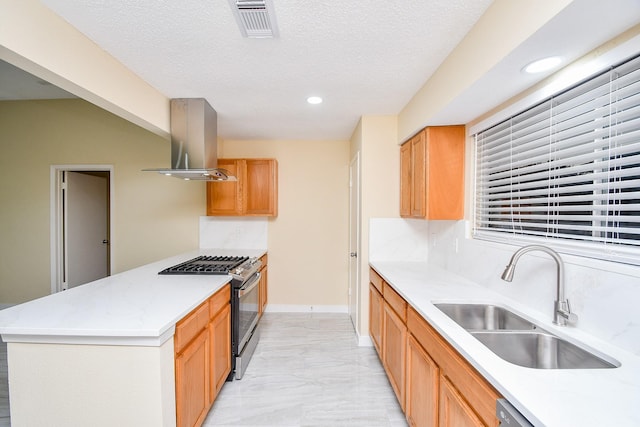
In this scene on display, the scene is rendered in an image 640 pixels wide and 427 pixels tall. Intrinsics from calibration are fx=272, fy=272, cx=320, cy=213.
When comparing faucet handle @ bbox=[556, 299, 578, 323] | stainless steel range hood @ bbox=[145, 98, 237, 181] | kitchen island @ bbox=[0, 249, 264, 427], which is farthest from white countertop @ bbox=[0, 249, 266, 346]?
faucet handle @ bbox=[556, 299, 578, 323]

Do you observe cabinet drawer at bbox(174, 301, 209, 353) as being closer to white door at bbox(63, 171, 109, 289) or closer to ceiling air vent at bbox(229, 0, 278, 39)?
ceiling air vent at bbox(229, 0, 278, 39)

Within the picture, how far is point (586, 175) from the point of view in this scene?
1.31m

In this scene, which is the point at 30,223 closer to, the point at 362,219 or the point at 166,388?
the point at 166,388

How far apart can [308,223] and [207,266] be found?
1.78 metres

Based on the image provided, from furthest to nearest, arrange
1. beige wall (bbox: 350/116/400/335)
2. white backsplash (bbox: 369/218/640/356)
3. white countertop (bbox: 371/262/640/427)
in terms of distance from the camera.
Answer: beige wall (bbox: 350/116/400/335) < white backsplash (bbox: 369/218/640/356) < white countertop (bbox: 371/262/640/427)

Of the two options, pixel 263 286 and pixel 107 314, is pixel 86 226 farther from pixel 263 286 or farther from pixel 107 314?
pixel 107 314

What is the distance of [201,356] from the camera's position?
177 centimetres

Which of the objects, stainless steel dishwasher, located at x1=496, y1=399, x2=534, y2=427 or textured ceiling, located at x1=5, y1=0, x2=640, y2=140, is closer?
stainless steel dishwasher, located at x1=496, y1=399, x2=534, y2=427

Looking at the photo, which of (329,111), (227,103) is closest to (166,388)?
(227,103)

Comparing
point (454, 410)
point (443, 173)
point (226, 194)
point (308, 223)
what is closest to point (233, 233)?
point (226, 194)

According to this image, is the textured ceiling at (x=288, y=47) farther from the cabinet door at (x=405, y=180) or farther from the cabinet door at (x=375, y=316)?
the cabinet door at (x=375, y=316)

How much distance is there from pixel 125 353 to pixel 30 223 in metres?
3.62

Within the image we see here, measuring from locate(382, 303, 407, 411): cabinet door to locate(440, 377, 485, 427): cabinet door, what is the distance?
0.53 metres

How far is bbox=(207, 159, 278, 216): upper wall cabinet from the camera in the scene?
367 centimetres
